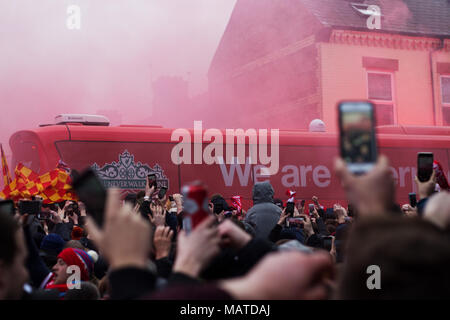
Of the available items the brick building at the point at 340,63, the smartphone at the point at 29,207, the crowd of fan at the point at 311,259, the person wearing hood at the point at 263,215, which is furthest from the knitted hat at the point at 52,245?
the brick building at the point at 340,63

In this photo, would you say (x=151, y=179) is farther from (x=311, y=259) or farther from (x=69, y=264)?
(x=311, y=259)

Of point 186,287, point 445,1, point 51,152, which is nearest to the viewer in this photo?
point 186,287

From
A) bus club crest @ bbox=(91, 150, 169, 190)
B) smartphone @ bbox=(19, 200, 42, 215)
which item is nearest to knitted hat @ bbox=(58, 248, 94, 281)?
smartphone @ bbox=(19, 200, 42, 215)

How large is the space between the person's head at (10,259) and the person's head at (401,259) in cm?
106

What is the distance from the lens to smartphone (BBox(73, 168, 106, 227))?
5.91 ft

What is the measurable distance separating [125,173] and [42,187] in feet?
8.30

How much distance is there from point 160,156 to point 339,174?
11.3m

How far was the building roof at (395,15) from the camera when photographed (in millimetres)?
21250

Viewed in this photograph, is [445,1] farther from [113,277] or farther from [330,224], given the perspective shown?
[113,277]

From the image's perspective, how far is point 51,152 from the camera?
11922 millimetres

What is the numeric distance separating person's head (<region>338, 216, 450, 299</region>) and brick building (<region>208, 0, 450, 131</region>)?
19.5 meters

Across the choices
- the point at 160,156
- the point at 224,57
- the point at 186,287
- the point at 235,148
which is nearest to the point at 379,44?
the point at 224,57

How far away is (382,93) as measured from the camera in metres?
21.9

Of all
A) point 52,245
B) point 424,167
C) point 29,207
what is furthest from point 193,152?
point 424,167
